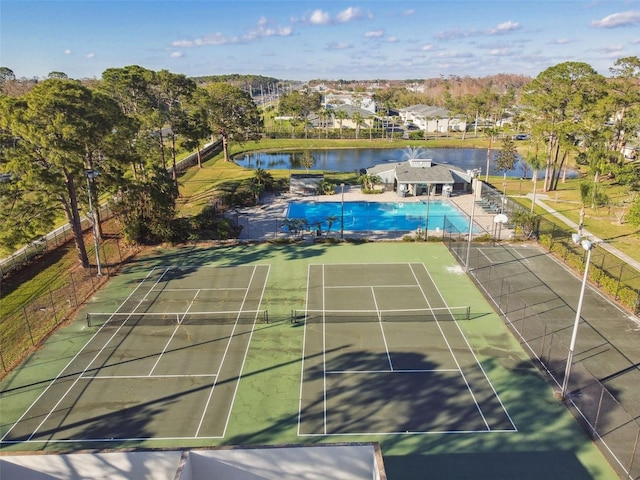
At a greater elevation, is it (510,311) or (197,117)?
(197,117)

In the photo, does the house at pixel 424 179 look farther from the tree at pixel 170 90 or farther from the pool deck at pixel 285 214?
the tree at pixel 170 90

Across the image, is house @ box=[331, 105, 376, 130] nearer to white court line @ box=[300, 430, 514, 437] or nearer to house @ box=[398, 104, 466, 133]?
house @ box=[398, 104, 466, 133]

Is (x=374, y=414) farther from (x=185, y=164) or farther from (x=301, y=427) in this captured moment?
(x=185, y=164)

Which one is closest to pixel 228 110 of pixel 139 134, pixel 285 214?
pixel 139 134

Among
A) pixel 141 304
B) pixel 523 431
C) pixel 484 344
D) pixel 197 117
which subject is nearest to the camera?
pixel 523 431

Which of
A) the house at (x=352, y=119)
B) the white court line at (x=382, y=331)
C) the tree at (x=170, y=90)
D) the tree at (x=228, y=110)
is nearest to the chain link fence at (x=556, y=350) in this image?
the white court line at (x=382, y=331)

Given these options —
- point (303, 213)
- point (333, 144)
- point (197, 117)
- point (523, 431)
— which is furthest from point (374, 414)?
point (333, 144)
